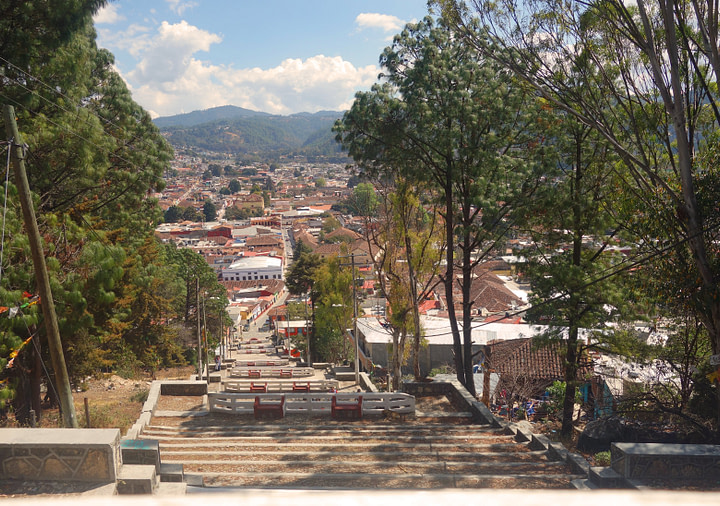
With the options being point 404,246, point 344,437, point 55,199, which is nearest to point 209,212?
point 404,246

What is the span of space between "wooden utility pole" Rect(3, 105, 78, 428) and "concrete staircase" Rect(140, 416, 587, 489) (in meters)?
1.70

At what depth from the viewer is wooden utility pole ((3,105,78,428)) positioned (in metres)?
7.16

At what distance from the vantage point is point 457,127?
1280 centimetres

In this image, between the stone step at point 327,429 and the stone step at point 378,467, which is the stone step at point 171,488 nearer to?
the stone step at point 378,467

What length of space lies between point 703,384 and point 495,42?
6268mm

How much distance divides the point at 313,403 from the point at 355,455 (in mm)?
3432

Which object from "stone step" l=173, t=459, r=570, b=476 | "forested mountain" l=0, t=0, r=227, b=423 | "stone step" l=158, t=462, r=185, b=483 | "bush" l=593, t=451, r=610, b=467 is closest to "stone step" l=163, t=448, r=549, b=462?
"stone step" l=173, t=459, r=570, b=476

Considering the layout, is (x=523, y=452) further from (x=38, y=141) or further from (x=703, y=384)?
(x=38, y=141)

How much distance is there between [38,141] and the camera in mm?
9094

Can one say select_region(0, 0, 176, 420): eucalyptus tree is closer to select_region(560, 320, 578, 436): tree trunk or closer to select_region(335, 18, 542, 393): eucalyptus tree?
select_region(335, 18, 542, 393): eucalyptus tree

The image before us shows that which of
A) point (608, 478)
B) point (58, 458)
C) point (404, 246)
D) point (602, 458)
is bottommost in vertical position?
point (602, 458)

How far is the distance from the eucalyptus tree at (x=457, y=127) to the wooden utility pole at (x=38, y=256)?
306 inches

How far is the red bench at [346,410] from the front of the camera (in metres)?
11.5

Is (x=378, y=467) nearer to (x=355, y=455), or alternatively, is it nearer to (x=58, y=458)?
(x=355, y=455)
